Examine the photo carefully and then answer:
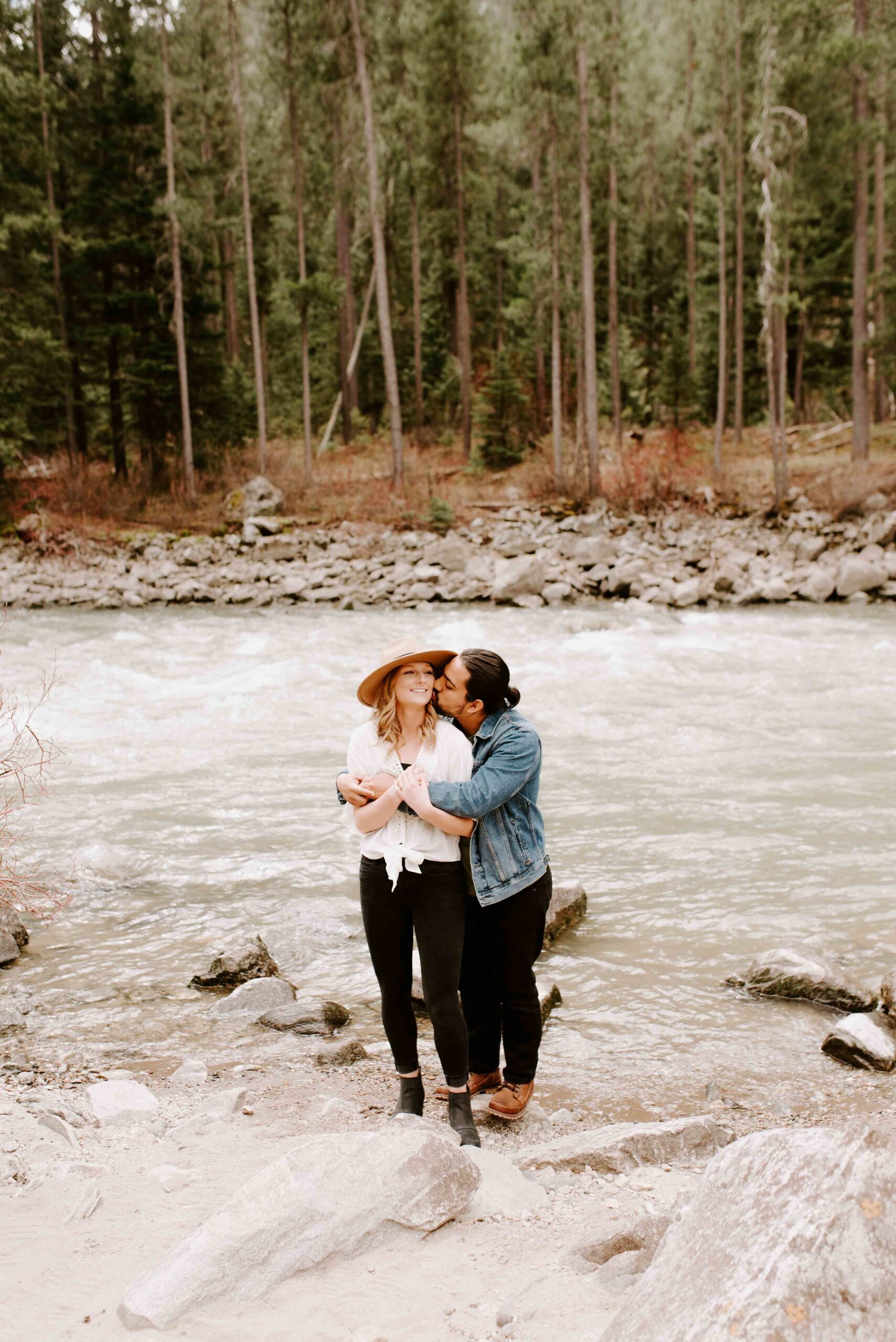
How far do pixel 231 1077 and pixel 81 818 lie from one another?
3980mm

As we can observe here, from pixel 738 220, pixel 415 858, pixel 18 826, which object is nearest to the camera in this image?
pixel 415 858

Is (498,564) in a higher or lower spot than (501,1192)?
higher

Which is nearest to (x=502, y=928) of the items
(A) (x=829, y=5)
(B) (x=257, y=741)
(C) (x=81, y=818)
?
(C) (x=81, y=818)

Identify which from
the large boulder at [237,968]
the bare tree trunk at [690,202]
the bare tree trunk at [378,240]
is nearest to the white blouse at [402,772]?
the large boulder at [237,968]

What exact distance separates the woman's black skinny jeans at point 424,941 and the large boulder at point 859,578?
17079mm

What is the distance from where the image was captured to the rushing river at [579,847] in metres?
4.46

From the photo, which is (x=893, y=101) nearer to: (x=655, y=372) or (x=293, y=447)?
(x=655, y=372)

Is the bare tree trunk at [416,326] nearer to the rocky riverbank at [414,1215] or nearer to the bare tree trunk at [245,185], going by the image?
the bare tree trunk at [245,185]

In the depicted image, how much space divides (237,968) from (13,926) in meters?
1.39

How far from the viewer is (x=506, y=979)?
147 inches

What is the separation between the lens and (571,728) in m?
10.1

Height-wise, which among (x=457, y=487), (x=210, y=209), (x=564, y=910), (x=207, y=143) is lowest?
(x=564, y=910)

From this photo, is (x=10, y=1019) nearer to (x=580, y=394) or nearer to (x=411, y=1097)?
(x=411, y=1097)

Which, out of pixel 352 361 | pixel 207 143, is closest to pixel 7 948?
pixel 352 361
